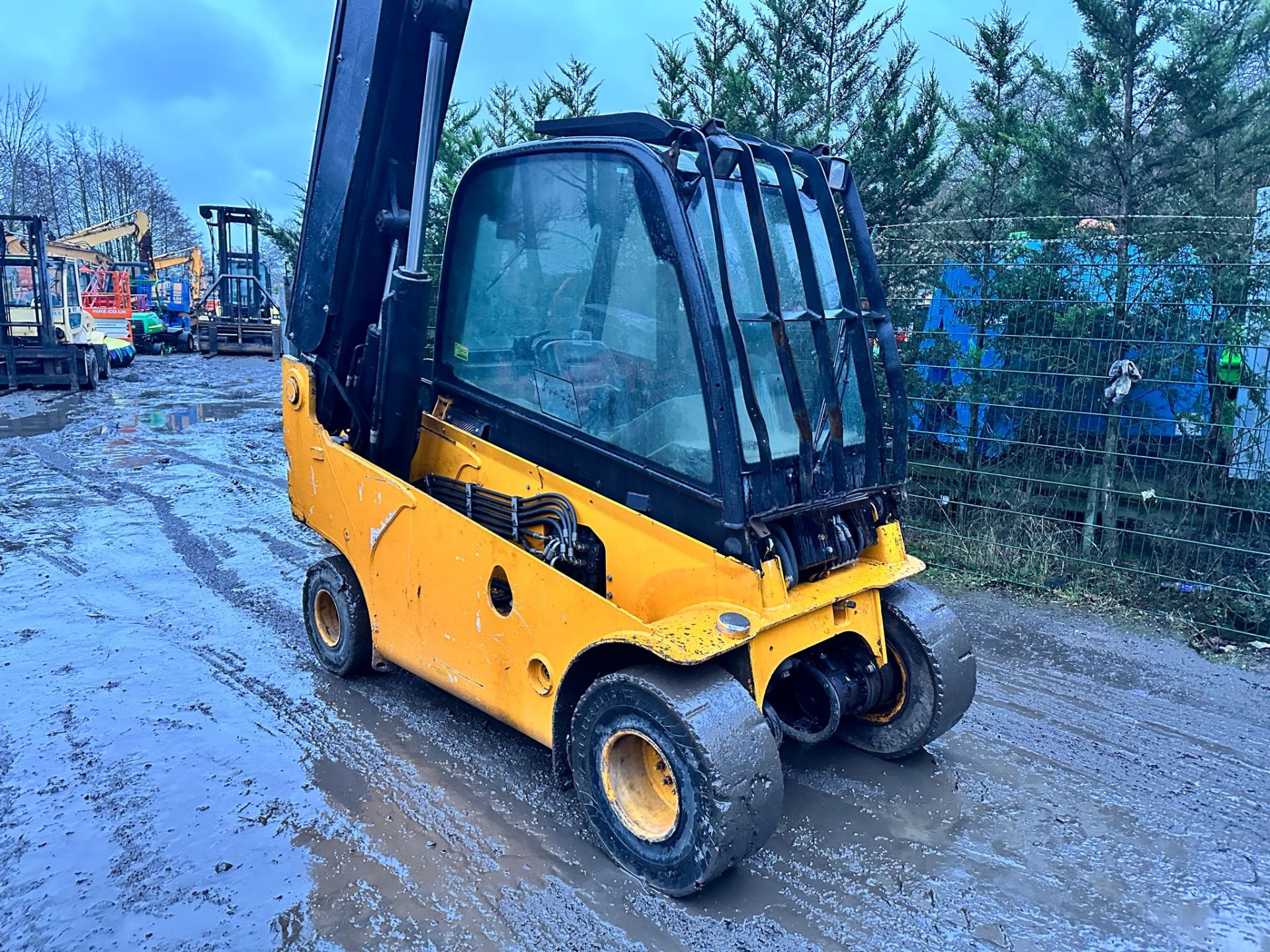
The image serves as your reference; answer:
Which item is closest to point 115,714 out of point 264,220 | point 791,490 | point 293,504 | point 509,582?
point 293,504

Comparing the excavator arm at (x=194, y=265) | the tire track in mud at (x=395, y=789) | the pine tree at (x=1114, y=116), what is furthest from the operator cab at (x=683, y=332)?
the excavator arm at (x=194, y=265)

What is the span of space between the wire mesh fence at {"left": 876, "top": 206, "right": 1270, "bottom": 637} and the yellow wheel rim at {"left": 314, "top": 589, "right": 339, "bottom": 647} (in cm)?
439

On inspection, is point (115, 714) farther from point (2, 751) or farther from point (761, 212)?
point (761, 212)

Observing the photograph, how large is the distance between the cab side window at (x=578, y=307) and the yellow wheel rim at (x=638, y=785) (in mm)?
1008

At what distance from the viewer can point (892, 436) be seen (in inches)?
151

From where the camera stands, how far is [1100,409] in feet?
20.4

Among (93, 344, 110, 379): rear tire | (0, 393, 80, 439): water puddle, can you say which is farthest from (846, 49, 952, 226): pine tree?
(93, 344, 110, 379): rear tire

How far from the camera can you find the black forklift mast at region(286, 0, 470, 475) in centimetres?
405

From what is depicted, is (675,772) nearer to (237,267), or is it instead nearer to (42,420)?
(42,420)

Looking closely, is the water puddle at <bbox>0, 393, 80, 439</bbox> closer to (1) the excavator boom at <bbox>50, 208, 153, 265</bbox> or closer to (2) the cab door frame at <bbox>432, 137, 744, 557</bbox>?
(1) the excavator boom at <bbox>50, 208, 153, 265</bbox>

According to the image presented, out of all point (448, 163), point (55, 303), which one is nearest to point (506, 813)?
point (448, 163)

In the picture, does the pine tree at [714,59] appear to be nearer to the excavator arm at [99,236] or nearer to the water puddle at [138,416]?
the water puddle at [138,416]

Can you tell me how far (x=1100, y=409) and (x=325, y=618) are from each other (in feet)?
17.1

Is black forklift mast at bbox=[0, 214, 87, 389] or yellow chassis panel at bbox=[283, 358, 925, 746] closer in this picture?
yellow chassis panel at bbox=[283, 358, 925, 746]
